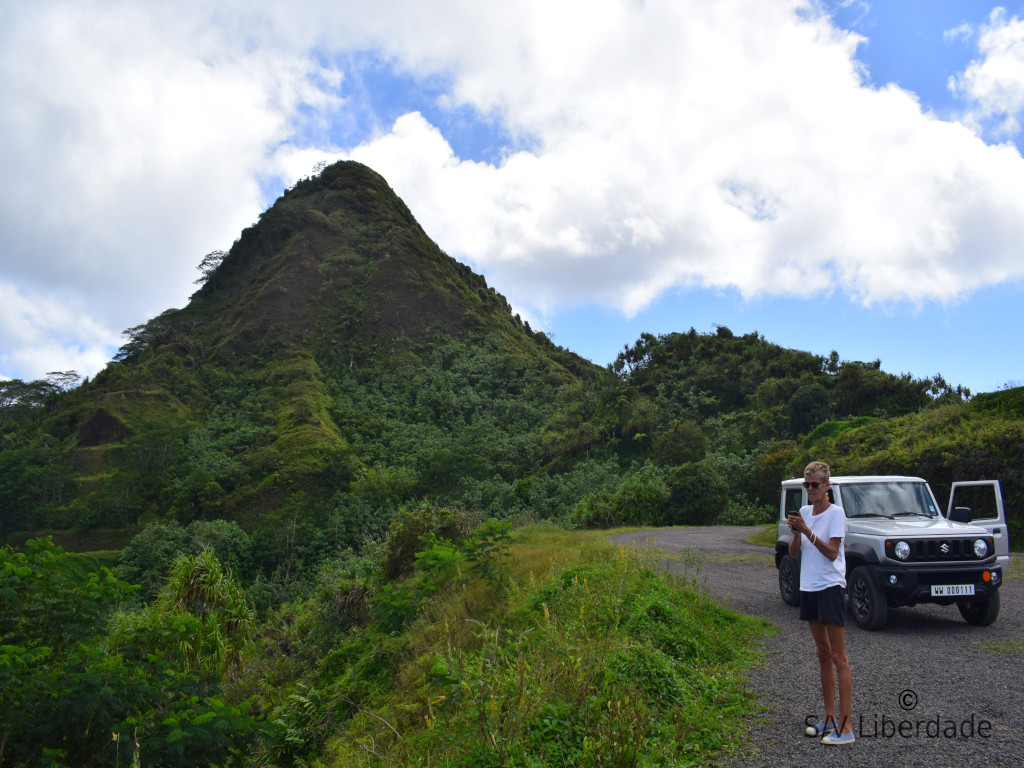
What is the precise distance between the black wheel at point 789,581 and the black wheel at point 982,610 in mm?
1801

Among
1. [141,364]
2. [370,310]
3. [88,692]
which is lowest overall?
[88,692]

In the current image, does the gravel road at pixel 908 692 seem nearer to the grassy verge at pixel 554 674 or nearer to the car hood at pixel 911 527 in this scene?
the grassy verge at pixel 554 674

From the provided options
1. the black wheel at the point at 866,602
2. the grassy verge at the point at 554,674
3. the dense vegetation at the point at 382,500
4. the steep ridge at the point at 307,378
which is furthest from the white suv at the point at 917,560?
the steep ridge at the point at 307,378

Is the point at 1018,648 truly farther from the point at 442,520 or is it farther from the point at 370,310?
the point at 370,310

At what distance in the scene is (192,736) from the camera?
558 centimetres

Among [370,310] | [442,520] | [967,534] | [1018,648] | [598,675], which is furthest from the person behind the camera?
[370,310]

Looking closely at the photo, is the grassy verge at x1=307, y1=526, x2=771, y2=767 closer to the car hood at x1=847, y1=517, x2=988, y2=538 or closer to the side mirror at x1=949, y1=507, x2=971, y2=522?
the car hood at x1=847, y1=517, x2=988, y2=538

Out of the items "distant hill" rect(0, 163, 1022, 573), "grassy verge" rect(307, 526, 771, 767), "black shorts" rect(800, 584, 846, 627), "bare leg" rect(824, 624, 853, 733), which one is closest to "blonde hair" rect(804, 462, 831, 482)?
"black shorts" rect(800, 584, 846, 627)

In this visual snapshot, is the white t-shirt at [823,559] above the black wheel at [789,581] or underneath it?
above

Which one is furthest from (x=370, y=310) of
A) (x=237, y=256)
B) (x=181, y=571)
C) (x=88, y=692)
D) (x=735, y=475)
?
(x=88, y=692)

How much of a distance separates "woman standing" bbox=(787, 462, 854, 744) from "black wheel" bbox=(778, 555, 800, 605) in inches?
169

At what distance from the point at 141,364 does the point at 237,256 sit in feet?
126

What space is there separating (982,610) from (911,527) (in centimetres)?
130

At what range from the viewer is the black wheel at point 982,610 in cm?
699
